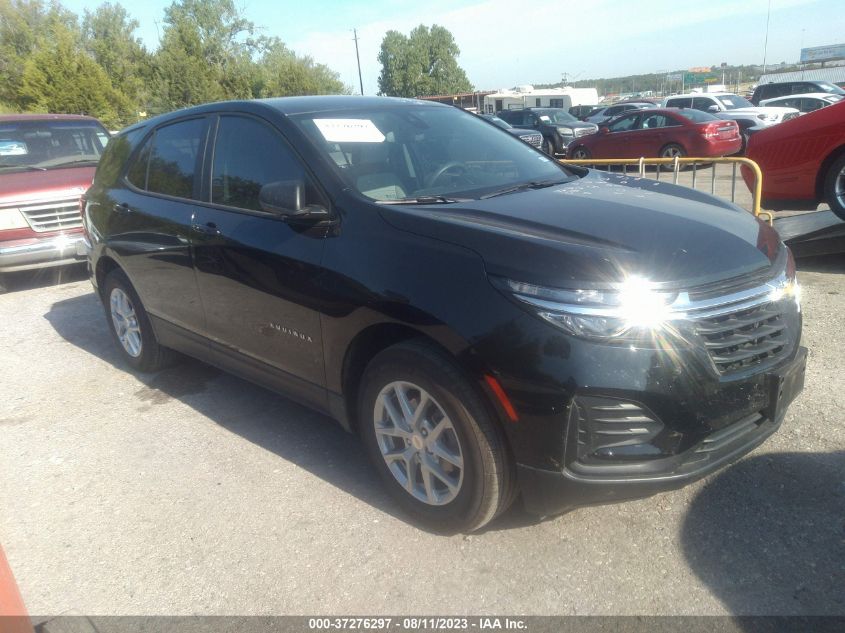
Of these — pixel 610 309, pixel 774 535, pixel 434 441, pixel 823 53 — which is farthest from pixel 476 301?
pixel 823 53

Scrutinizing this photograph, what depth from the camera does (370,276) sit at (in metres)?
2.85

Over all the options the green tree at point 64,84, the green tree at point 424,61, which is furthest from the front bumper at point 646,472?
the green tree at point 424,61

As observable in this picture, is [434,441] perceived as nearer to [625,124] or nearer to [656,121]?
[656,121]

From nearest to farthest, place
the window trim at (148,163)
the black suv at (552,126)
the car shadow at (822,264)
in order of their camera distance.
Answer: the window trim at (148,163) < the car shadow at (822,264) < the black suv at (552,126)

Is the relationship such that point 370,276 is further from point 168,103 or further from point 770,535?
point 168,103

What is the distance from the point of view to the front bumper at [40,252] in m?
7.59

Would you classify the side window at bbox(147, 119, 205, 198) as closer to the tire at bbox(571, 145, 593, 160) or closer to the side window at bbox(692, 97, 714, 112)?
the tire at bbox(571, 145, 593, 160)

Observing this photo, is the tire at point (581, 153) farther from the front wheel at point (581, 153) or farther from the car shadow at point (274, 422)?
the car shadow at point (274, 422)

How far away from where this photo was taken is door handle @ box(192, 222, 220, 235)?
12.2ft

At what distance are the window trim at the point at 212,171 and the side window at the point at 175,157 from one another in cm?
12

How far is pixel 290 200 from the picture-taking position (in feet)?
10.1

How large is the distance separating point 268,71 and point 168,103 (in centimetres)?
2201

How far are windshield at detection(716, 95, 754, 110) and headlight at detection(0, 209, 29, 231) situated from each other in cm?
2021

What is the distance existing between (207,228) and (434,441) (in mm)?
1847
